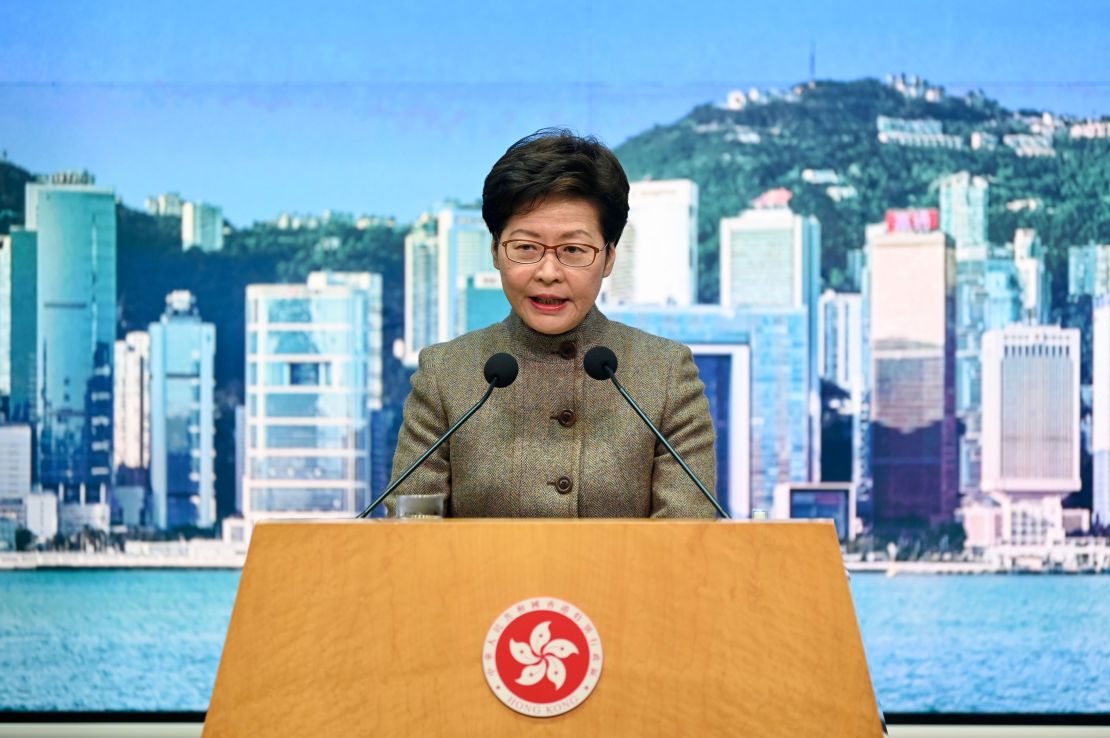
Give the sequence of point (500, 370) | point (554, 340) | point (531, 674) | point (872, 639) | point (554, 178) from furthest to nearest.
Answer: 1. point (872, 639)
2. point (554, 340)
3. point (554, 178)
4. point (500, 370)
5. point (531, 674)

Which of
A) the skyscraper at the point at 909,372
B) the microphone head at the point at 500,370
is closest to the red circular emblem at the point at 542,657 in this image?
the microphone head at the point at 500,370

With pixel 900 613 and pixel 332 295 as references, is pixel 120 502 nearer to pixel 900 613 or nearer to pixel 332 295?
pixel 332 295

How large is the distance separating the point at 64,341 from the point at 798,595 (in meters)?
3.32

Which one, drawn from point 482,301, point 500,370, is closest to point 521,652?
point 500,370

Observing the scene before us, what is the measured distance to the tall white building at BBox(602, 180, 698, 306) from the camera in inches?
160

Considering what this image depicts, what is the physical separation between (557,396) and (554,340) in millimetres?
91

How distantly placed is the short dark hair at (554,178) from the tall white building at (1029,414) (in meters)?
2.47

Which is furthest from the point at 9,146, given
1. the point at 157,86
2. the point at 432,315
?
the point at 432,315

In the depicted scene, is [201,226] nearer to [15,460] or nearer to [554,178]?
[15,460]

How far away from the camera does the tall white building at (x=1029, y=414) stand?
4027 millimetres

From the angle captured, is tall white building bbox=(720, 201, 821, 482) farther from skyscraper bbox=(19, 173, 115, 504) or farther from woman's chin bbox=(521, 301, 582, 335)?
woman's chin bbox=(521, 301, 582, 335)

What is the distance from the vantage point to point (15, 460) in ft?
13.4

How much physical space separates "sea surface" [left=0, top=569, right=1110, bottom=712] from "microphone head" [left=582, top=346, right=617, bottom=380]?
2446 millimetres

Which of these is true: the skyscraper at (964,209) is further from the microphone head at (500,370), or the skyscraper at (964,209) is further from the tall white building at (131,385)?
the microphone head at (500,370)
